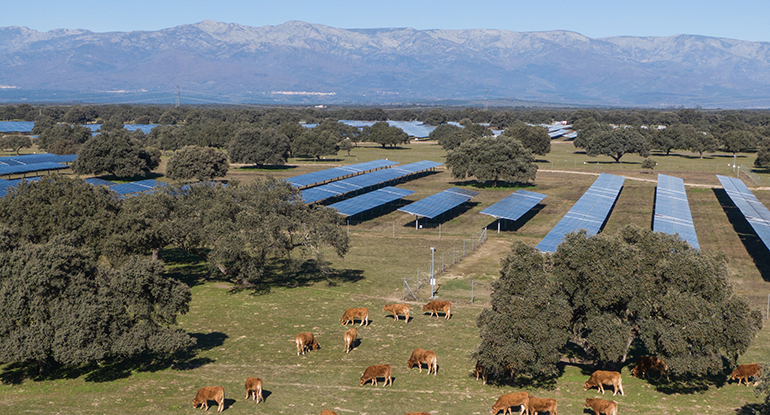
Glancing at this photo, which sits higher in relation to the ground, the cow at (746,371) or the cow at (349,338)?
the cow at (746,371)

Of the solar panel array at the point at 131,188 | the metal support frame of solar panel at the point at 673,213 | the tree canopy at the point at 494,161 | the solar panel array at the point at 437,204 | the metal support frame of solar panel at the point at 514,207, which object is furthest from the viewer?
the tree canopy at the point at 494,161

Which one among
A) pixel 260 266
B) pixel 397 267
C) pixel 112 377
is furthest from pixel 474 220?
pixel 112 377

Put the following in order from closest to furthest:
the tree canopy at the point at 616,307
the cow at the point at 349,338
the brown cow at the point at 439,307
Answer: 1. the tree canopy at the point at 616,307
2. the cow at the point at 349,338
3. the brown cow at the point at 439,307

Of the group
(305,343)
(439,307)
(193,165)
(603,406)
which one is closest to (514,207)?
(439,307)

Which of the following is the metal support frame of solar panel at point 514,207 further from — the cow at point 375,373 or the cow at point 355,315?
the cow at point 375,373

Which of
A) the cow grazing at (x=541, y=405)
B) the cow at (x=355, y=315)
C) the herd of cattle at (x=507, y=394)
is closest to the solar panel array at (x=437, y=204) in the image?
the cow at (x=355, y=315)

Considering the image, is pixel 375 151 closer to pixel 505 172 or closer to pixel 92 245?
pixel 505 172
